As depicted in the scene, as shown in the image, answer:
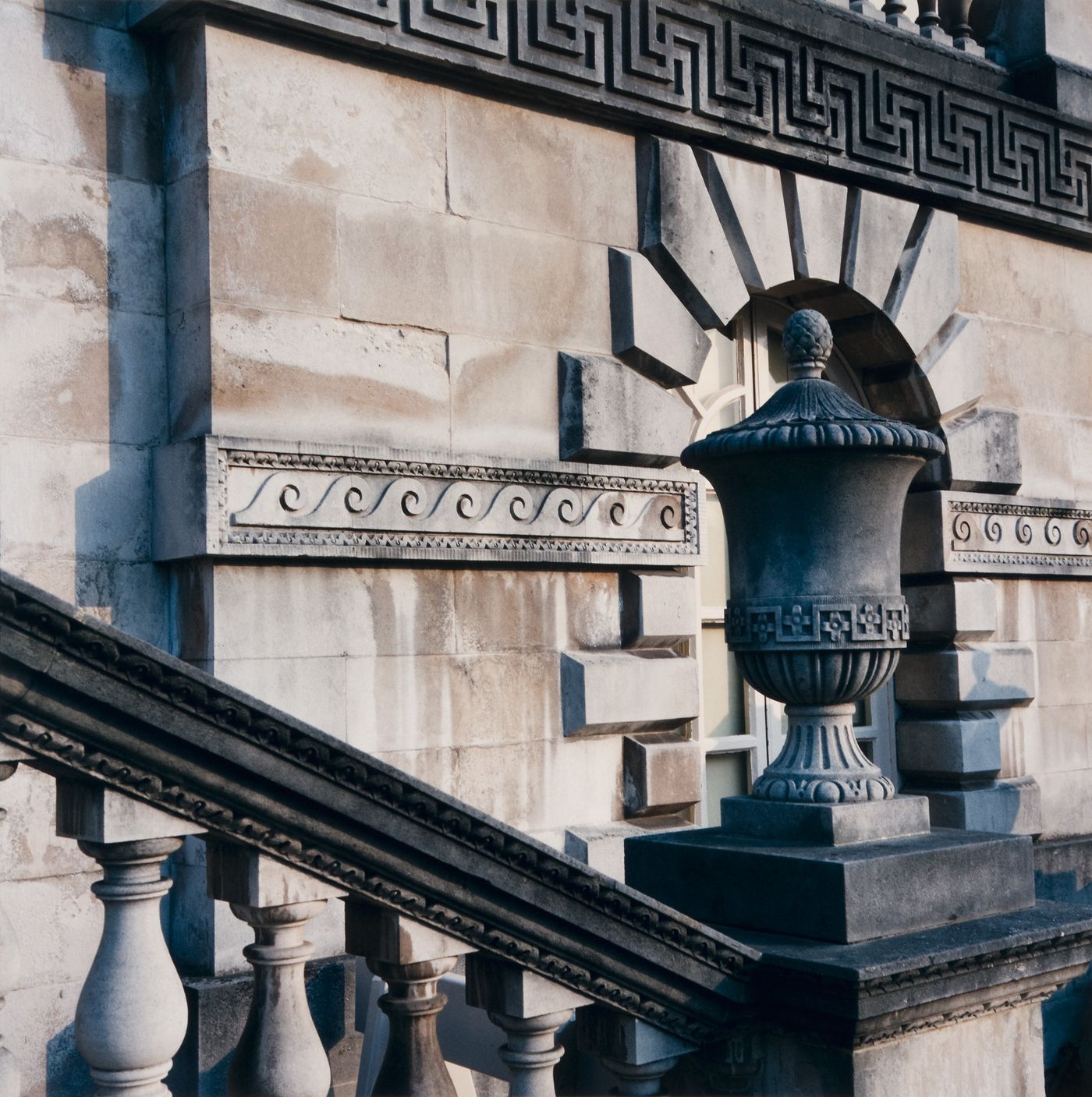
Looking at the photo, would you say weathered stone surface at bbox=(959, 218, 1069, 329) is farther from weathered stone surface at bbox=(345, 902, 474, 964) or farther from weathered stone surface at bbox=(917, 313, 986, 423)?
weathered stone surface at bbox=(345, 902, 474, 964)

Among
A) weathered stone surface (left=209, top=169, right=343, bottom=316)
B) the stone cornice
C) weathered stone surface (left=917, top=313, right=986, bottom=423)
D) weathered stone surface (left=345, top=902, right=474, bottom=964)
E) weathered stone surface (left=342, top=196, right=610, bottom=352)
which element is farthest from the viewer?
weathered stone surface (left=917, top=313, right=986, bottom=423)

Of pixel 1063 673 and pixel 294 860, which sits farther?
pixel 1063 673

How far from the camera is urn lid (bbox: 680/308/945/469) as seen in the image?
3.83m

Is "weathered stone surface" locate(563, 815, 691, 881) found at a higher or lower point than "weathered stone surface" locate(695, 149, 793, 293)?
lower

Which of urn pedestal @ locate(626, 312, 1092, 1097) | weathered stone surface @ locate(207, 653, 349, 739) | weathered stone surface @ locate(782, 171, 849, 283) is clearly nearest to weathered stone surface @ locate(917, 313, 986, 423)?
weathered stone surface @ locate(782, 171, 849, 283)

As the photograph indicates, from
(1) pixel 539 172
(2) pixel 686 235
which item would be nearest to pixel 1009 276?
(2) pixel 686 235

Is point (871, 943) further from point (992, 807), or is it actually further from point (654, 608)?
point (992, 807)

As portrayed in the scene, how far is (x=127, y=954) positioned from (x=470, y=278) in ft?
12.6

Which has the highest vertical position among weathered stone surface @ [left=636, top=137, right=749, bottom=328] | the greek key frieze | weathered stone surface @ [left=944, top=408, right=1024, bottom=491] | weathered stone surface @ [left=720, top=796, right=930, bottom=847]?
weathered stone surface @ [left=636, top=137, right=749, bottom=328]

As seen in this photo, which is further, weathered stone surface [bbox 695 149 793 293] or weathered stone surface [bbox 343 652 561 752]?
weathered stone surface [bbox 695 149 793 293]

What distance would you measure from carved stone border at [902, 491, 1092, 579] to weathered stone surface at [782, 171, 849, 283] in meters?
1.40

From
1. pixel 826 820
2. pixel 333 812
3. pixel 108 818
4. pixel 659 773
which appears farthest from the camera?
pixel 659 773

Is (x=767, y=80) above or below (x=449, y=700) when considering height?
above

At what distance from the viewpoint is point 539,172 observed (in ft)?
20.2
